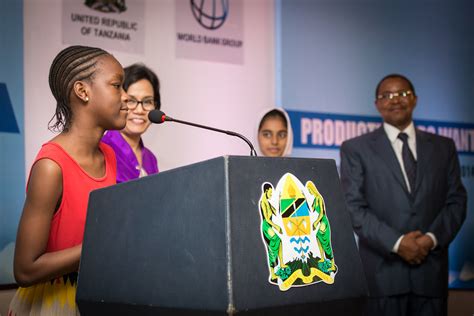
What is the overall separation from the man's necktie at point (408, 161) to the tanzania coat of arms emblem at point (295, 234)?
2.73 m

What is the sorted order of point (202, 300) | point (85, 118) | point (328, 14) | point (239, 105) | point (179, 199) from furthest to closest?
point (328, 14) → point (239, 105) → point (85, 118) → point (179, 199) → point (202, 300)

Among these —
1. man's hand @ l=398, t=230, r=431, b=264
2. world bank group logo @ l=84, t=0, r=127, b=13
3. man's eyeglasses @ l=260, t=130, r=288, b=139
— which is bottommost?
man's hand @ l=398, t=230, r=431, b=264

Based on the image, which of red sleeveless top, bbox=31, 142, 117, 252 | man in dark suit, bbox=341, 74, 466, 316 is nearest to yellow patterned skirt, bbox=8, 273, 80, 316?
red sleeveless top, bbox=31, 142, 117, 252

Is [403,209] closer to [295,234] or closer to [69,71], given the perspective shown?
[69,71]

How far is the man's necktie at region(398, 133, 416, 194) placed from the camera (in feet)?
12.9

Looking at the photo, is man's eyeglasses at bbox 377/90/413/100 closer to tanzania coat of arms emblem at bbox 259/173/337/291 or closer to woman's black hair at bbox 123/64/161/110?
woman's black hair at bbox 123/64/161/110

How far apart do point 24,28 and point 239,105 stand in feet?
5.16

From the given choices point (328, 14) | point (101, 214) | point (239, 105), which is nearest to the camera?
point (101, 214)


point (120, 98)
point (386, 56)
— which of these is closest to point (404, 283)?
point (386, 56)

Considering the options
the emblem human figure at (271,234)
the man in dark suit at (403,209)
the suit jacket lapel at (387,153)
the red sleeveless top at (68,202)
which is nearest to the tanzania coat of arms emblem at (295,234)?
the emblem human figure at (271,234)

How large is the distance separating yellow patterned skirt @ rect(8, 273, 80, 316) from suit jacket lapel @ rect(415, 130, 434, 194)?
2.67 meters

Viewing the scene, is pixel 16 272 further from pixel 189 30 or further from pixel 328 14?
pixel 328 14

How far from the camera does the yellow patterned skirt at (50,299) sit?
1732mm

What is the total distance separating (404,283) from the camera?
3.77 m
